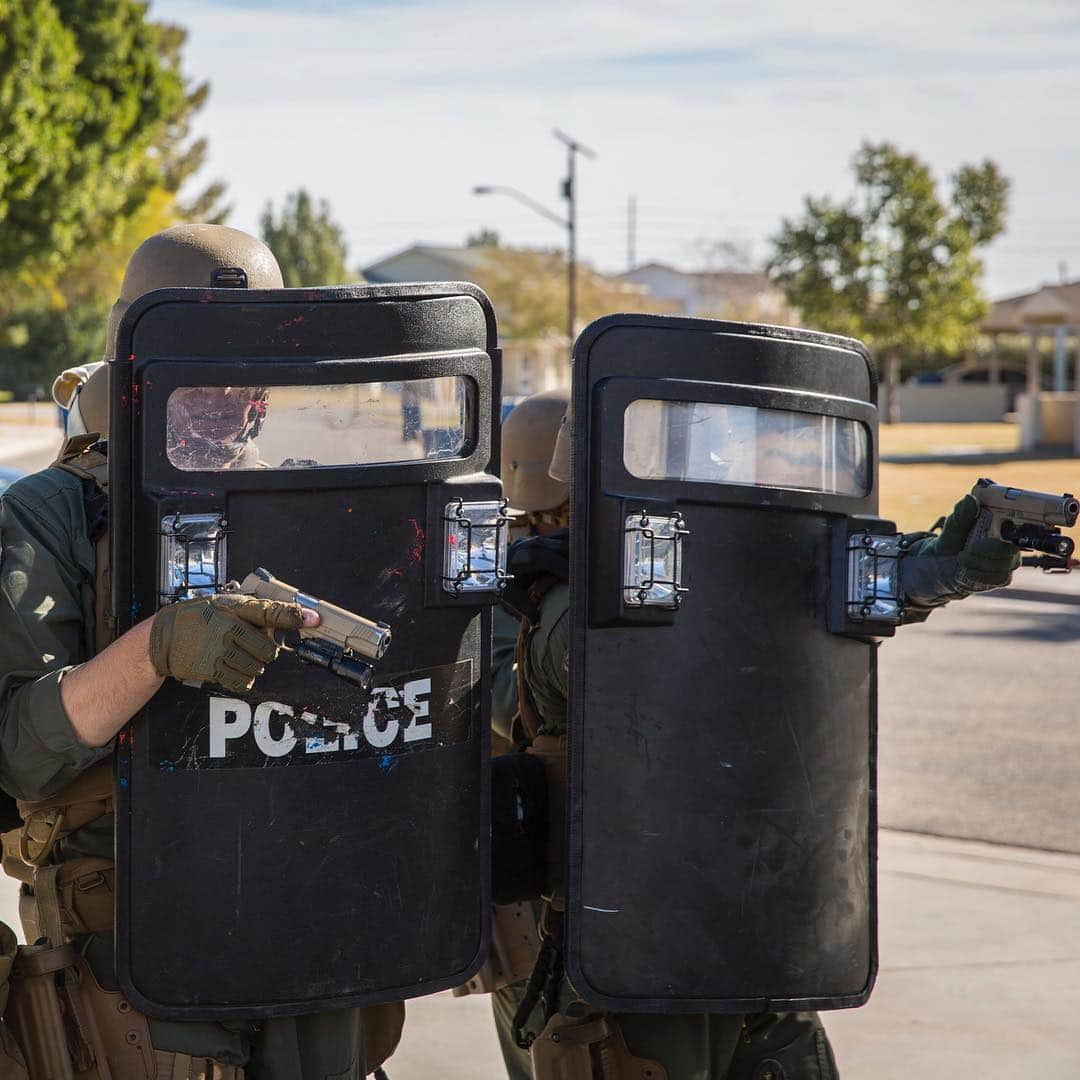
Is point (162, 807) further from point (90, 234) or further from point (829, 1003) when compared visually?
point (90, 234)

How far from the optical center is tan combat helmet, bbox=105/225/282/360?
8.02 feet

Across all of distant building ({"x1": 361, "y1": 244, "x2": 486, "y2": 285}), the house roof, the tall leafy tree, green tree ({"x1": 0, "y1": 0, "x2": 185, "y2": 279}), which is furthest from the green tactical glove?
distant building ({"x1": 361, "y1": 244, "x2": 486, "y2": 285})

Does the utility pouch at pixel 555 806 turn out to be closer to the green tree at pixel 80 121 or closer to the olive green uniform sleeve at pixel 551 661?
the olive green uniform sleeve at pixel 551 661

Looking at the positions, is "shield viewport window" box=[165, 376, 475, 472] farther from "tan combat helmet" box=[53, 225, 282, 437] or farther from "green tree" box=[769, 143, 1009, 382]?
"green tree" box=[769, 143, 1009, 382]

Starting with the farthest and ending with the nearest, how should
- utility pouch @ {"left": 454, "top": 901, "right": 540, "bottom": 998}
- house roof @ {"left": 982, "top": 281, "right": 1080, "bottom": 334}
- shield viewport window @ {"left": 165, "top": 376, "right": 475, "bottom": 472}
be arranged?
house roof @ {"left": 982, "top": 281, "right": 1080, "bottom": 334}
utility pouch @ {"left": 454, "top": 901, "right": 540, "bottom": 998}
shield viewport window @ {"left": 165, "top": 376, "right": 475, "bottom": 472}

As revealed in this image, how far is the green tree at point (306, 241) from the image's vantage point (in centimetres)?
8944

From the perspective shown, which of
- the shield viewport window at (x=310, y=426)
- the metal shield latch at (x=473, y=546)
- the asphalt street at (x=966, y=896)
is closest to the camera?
the shield viewport window at (x=310, y=426)

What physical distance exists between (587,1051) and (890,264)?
43966mm

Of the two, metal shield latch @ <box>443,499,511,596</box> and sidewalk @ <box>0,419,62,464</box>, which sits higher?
metal shield latch @ <box>443,499,511,596</box>

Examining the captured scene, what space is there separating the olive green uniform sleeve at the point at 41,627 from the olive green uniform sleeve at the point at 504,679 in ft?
3.02

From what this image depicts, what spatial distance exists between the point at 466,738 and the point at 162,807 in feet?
1.42

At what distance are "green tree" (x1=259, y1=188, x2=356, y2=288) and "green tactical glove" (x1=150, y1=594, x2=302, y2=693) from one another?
8642 cm

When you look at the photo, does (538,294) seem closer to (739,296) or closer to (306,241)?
(739,296)

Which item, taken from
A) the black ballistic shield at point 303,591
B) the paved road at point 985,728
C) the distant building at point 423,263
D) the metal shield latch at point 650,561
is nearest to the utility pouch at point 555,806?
the black ballistic shield at point 303,591
